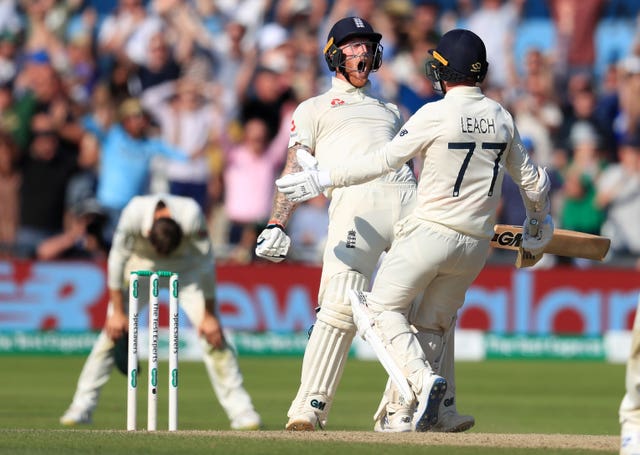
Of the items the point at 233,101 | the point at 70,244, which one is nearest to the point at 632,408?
the point at 70,244

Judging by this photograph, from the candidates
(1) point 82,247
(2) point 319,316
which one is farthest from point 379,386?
(2) point 319,316

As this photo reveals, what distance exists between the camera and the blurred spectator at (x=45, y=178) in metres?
14.3

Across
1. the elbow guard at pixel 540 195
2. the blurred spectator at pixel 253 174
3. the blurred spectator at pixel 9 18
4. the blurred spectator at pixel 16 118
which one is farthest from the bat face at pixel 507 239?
the blurred spectator at pixel 9 18

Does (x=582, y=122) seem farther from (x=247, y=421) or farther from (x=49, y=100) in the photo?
(x=247, y=421)

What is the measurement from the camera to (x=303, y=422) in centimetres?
714

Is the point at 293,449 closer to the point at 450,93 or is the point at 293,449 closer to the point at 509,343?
the point at 450,93

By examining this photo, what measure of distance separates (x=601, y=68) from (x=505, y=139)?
9.94 m

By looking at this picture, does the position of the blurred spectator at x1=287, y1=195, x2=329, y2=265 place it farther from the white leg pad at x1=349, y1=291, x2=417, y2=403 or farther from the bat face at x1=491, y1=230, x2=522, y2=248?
the white leg pad at x1=349, y1=291, x2=417, y2=403

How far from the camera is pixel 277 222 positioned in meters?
7.20

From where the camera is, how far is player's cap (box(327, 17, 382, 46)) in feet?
24.7

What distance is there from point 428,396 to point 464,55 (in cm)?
164

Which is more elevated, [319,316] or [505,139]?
[505,139]

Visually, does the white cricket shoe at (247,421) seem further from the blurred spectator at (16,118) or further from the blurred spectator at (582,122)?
the blurred spectator at (582,122)

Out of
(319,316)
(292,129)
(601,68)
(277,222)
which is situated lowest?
(319,316)
